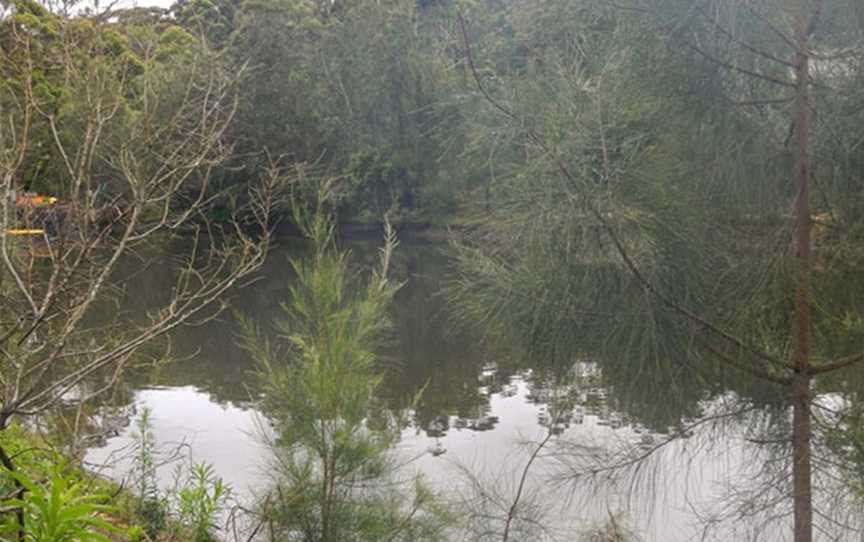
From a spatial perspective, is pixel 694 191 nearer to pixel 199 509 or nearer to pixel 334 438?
pixel 334 438

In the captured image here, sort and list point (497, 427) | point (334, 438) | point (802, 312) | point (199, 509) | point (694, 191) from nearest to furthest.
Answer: point (802, 312) → point (694, 191) → point (334, 438) → point (199, 509) → point (497, 427)

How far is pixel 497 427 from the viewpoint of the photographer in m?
5.79

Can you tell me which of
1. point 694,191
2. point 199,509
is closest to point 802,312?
point 694,191

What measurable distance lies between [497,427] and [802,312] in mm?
3881

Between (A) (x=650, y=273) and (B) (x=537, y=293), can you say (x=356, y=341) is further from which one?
(A) (x=650, y=273)

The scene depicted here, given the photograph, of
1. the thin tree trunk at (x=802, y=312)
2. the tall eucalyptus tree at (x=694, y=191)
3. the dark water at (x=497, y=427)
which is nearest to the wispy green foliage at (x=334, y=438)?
the dark water at (x=497, y=427)

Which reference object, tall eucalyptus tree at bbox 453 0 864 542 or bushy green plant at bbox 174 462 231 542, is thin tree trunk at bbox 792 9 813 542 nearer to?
tall eucalyptus tree at bbox 453 0 864 542

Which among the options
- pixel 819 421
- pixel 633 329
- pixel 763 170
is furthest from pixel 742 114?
pixel 819 421

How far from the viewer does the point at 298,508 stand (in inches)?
122

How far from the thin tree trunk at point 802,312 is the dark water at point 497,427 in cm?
11

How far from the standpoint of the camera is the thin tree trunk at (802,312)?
197cm

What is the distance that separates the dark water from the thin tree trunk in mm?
114

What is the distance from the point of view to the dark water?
2.18 meters

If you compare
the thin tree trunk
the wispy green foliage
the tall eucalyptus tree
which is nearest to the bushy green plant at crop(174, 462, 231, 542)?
the wispy green foliage
